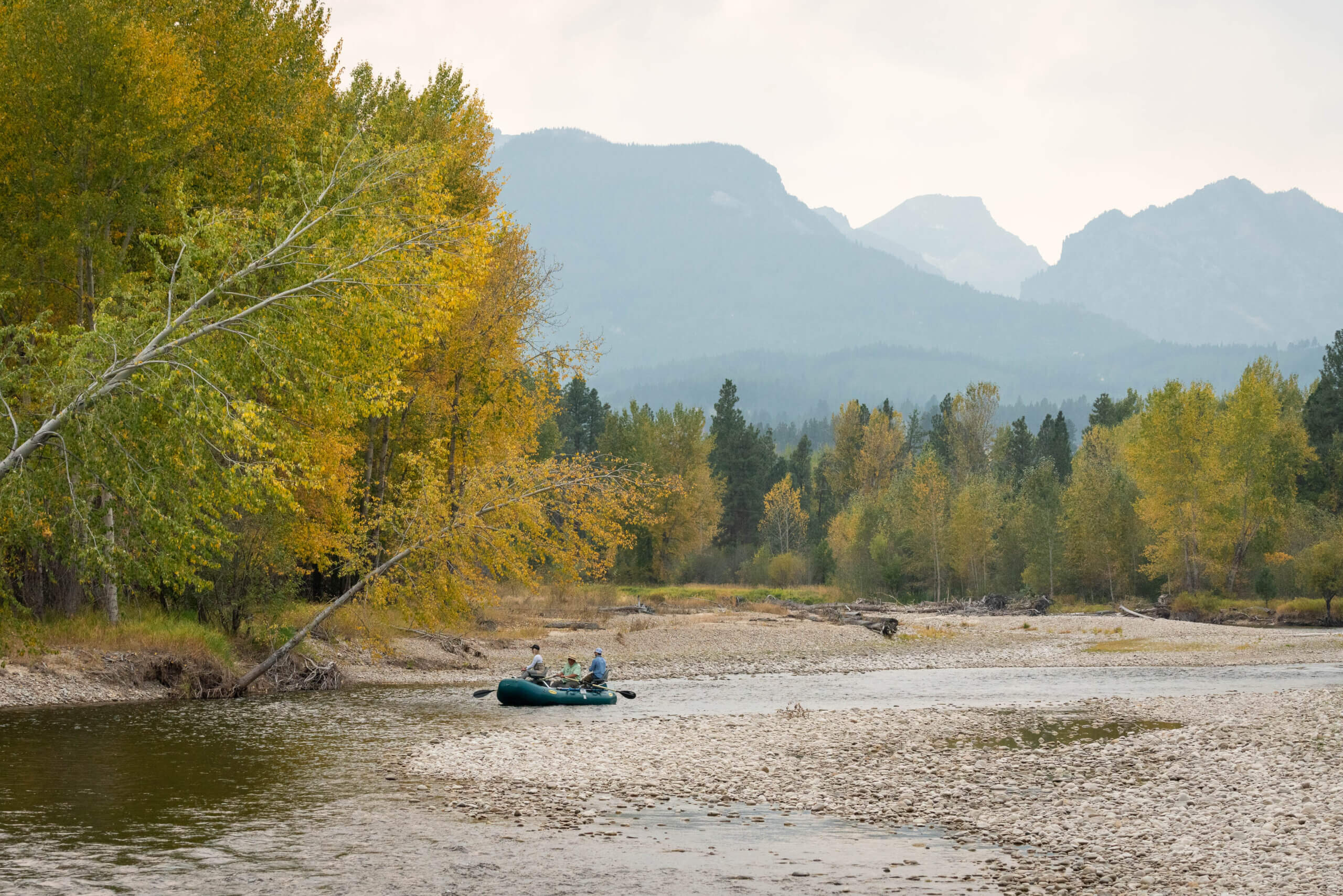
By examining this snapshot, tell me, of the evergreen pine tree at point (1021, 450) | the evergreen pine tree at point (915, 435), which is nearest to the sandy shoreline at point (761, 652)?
the evergreen pine tree at point (1021, 450)

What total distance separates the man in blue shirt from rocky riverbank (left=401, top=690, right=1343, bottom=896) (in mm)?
4223

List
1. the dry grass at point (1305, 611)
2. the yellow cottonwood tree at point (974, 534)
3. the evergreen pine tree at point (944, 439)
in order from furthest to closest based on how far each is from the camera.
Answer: the evergreen pine tree at point (944, 439)
the yellow cottonwood tree at point (974, 534)
the dry grass at point (1305, 611)

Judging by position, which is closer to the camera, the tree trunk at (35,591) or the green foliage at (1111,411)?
the tree trunk at (35,591)

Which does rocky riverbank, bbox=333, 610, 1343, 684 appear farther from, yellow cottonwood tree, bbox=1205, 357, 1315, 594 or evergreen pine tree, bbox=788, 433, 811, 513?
evergreen pine tree, bbox=788, 433, 811, 513

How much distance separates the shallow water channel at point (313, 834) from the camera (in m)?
11.3

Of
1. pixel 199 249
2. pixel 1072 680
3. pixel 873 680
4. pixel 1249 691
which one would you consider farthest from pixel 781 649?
pixel 199 249

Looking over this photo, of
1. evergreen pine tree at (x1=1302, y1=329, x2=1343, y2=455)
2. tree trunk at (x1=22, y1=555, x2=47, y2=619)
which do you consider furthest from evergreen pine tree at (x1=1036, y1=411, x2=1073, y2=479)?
tree trunk at (x1=22, y1=555, x2=47, y2=619)

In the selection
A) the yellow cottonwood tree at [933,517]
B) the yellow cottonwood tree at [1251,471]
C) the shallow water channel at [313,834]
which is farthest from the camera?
the yellow cottonwood tree at [933,517]

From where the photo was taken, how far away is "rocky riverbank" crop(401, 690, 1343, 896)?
11.7 metres

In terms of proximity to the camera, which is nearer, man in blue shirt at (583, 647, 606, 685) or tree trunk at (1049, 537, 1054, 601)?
man in blue shirt at (583, 647, 606, 685)

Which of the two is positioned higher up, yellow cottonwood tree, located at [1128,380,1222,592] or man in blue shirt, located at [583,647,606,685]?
yellow cottonwood tree, located at [1128,380,1222,592]

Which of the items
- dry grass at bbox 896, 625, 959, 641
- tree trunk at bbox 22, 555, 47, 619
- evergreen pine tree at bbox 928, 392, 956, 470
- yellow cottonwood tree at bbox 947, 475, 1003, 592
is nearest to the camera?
tree trunk at bbox 22, 555, 47, 619

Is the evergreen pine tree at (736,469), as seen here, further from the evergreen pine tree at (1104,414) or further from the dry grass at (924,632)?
the dry grass at (924,632)

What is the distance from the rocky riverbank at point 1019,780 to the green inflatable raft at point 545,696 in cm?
317
